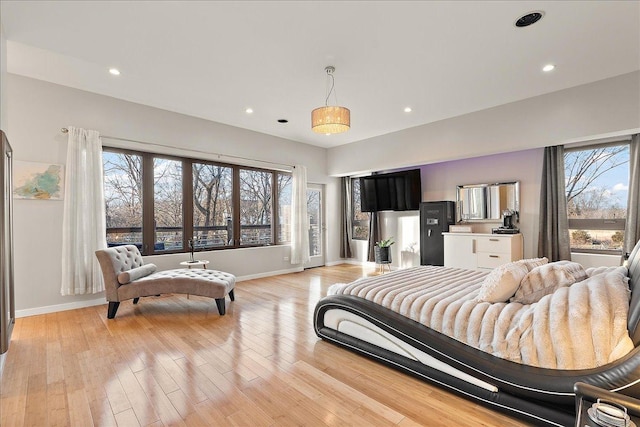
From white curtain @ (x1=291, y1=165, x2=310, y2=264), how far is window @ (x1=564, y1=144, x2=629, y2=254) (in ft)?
15.2

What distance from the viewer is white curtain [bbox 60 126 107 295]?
3.83 meters

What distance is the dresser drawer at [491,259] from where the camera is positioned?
4617 mm

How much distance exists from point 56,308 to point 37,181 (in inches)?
64.5

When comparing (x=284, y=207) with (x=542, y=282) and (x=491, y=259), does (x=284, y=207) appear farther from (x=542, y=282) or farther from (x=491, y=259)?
(x=542, y=282)

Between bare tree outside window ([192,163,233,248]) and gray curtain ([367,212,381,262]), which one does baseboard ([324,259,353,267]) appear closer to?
gray curtain ([367,212,381,262])

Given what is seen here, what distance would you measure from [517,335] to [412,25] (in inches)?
102

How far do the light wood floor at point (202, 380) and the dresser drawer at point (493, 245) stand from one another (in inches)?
128

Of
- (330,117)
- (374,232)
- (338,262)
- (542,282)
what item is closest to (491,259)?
(374,232)

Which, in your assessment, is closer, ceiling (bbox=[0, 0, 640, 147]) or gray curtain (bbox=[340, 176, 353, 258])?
ceiling (bbox=[0, 0, 640, 147])

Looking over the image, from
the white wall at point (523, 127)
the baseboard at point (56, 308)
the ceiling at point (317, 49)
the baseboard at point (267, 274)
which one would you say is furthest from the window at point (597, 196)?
the baseboard at point (56, 308)

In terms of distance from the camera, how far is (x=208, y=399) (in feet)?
6.34

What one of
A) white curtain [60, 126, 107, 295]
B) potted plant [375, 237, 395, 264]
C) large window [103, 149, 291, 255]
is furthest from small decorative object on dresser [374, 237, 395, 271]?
white curtain [60, 126, 107, 295]

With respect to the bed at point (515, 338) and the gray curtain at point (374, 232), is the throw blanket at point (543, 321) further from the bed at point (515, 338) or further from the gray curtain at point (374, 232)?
the gray curtain at point (374, 232)

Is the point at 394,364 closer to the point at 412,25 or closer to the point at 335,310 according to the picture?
the point at 335,310
